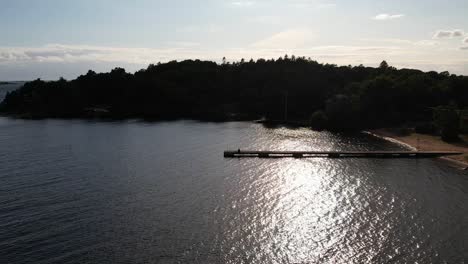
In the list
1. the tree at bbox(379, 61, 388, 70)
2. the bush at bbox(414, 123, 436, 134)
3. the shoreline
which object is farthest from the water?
the tree at bbox(379, 61, 388, 70)

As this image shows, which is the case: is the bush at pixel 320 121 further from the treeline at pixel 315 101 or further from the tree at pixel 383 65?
the tree at pixel 383 65

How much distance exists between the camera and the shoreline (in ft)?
298

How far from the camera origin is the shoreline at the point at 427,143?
9078cm

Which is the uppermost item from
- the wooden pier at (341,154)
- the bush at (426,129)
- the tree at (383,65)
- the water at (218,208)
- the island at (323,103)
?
the tree at (383,65)

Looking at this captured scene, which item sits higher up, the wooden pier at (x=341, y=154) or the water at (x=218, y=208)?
the wooden pier at (x=341, y=154)

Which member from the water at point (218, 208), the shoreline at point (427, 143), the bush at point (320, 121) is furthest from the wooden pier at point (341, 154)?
the bush at point (320, 121)

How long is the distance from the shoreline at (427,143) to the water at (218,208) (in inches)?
230

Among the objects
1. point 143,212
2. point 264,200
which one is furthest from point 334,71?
point 143,212

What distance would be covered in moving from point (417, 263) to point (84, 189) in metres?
48.8

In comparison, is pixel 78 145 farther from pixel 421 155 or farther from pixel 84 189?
pixel 421 155

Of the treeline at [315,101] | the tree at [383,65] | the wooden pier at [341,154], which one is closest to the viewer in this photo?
the wooden pier at [341,154]

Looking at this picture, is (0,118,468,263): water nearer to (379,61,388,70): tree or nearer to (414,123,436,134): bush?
(414,123,436,134): bush

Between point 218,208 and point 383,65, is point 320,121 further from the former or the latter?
point 218,208

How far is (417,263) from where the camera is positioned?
43.4 metres
